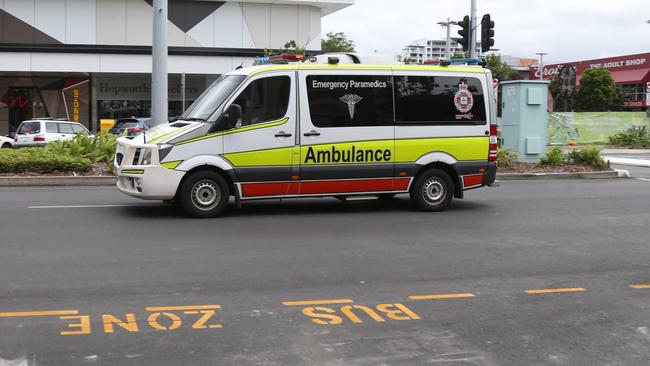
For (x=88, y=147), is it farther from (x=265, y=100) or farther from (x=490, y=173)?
(x=490, y=173)

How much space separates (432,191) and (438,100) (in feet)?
4.80

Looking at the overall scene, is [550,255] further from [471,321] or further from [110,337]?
[110,337]

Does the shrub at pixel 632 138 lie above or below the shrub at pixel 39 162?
above

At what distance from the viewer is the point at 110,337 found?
535cm

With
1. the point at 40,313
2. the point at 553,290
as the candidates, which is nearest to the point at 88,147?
the point at 40,313

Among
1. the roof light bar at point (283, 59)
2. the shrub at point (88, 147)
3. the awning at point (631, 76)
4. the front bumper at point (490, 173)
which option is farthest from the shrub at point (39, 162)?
the awning at point (631, 76)

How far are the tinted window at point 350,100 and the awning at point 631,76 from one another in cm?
6204

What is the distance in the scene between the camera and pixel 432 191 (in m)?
12.0

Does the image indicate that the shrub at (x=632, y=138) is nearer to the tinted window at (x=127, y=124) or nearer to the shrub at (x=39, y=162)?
the tinted window at (x=127, y=124)

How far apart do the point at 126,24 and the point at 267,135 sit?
2805 cm

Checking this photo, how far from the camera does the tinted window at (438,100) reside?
38.3ft

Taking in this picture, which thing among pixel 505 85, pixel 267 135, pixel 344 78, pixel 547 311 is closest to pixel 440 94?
pixel 344 78

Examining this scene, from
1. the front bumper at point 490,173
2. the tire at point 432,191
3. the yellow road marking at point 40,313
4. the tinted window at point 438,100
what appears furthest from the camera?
the front bumper at point 490,173

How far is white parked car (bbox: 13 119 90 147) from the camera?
85.9 feet
